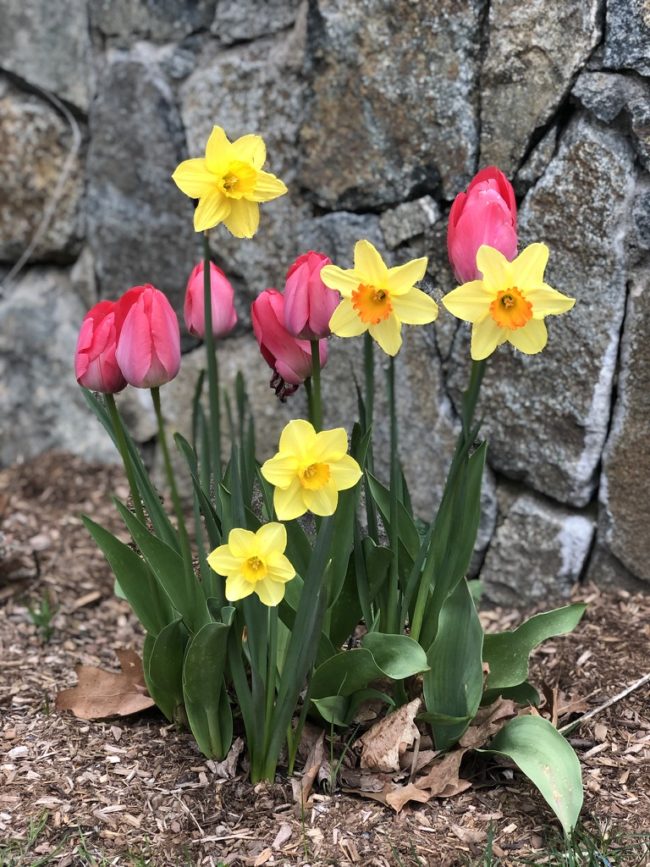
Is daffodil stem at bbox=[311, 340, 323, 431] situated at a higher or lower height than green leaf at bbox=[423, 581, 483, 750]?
higher

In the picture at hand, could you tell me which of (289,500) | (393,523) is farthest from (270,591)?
(393,523)

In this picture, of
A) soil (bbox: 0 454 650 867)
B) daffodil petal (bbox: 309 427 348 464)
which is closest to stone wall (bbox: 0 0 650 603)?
soil (bbox: 0 454 650 867)

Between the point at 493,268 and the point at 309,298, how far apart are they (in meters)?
0.29

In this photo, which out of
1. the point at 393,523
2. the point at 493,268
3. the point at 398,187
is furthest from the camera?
the point at 398,187

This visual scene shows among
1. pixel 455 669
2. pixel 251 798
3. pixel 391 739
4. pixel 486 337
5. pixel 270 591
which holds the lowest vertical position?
pixel 251 798

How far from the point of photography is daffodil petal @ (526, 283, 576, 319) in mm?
1365

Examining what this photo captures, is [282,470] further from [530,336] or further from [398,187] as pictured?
[398,187]

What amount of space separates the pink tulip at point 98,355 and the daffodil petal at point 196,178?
0.89ft

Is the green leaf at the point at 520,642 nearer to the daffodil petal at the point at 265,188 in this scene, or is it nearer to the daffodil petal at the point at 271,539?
the daffodil petal at the point at 271,539

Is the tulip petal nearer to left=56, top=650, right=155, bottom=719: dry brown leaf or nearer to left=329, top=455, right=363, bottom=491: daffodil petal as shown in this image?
left=329, top=455, right=363, bottom=491: daffodil petal

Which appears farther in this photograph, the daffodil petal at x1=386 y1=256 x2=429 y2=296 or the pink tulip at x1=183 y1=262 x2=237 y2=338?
the pink tulip at x1=183 y1=262 x2=237 y2=338

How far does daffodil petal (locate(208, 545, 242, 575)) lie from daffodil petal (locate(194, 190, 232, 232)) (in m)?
0.47

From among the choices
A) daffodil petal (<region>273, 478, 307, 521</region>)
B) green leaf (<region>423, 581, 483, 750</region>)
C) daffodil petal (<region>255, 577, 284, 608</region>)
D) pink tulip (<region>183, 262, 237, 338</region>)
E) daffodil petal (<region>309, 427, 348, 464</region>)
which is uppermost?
pink tulip (<region>183, 262, 237, 338</region>)

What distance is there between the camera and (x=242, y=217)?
55.6 inches
